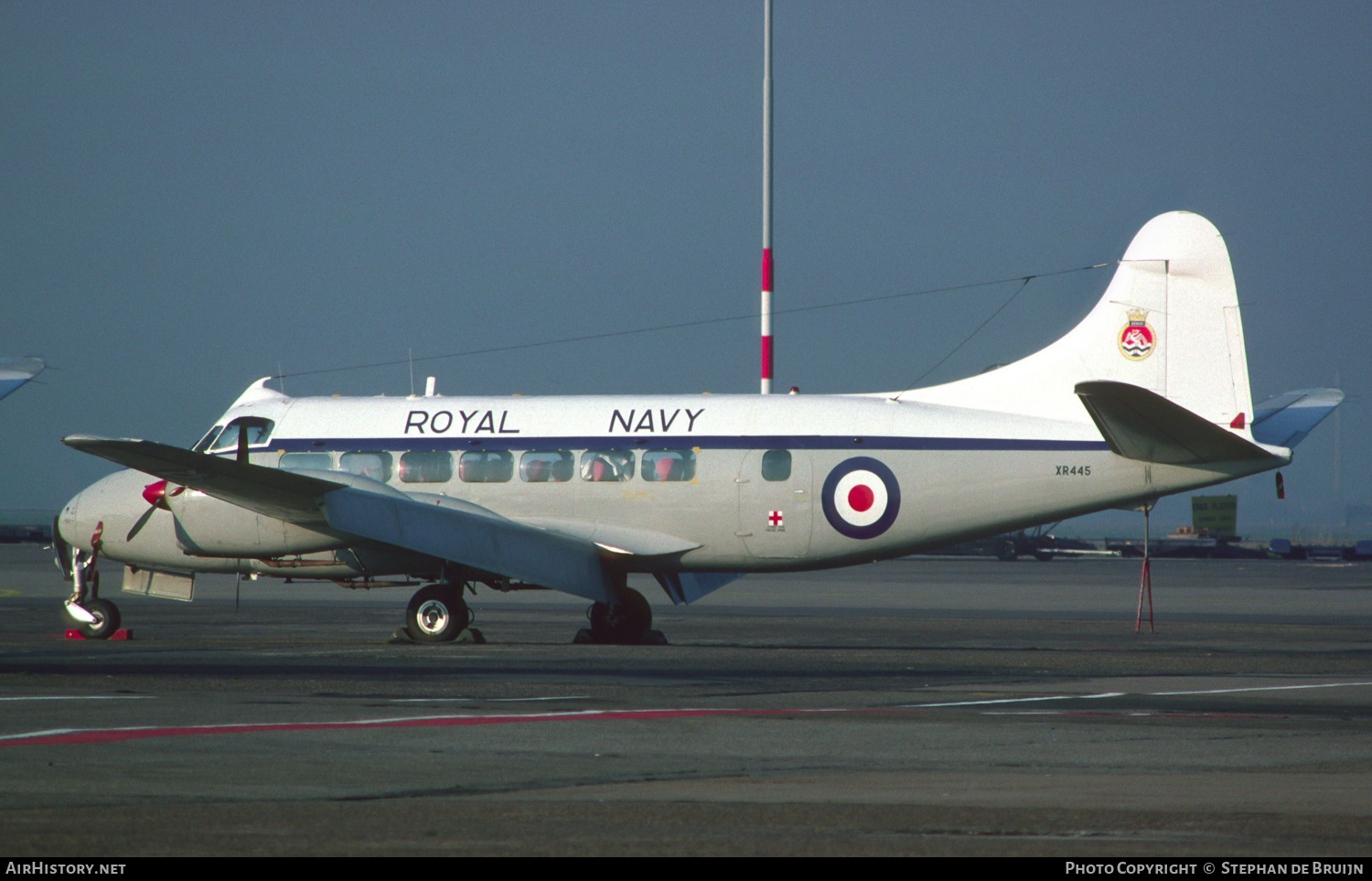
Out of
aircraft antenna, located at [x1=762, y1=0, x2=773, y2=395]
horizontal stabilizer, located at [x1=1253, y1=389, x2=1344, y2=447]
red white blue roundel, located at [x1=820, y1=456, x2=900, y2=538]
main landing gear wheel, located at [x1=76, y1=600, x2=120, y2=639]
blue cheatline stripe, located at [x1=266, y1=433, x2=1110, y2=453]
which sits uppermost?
aircraft antenna, located at [x1=762, y1=0, x2=773, y2=395]

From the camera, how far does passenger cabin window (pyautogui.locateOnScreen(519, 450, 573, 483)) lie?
23406 mm

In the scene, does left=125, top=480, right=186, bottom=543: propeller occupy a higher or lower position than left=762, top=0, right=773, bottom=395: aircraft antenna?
lower

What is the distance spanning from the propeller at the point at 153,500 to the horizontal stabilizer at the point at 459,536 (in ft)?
10.5

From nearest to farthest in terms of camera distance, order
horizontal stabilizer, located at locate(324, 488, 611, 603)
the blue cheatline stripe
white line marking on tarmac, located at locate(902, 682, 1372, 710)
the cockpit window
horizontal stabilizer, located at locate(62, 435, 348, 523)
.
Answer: white line marking on tarmac, located at locate(902, 682, 1372, 710) < horizontal stabilizer, located at locate(62, 435, 348, 523) < horizontal stabilizer, located at locate(324, 488, 611, 603) < the blue cheatline stripe < the cockpit window

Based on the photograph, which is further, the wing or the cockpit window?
the cockpit window

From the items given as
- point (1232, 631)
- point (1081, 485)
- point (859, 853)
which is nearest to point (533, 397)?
point (1081, 485)

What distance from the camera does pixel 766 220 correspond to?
37469mm

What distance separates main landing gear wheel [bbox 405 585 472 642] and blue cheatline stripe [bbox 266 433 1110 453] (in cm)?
277

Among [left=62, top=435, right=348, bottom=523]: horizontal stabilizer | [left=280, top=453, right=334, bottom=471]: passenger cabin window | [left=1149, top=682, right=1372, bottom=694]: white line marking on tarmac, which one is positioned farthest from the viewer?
[left=280, top=453, right=334, bottom=471]: passenger cabin window

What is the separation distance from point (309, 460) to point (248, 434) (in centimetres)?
136

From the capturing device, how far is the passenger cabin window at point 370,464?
24.0 metres

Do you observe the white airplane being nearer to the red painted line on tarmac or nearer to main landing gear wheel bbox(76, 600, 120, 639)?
main landing gear wheel bbox(76, 600, 120, 639)

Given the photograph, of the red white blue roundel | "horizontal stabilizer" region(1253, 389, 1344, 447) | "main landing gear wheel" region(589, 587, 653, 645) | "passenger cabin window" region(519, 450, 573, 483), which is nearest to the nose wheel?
"passenger cabin window" region(519, 450, 573, 483)

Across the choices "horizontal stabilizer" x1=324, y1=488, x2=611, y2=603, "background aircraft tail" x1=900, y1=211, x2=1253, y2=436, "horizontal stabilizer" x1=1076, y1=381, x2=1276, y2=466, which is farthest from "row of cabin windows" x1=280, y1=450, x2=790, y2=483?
"horizontal stabilizer" x1=1076, y1=381, x2=1276, y2=466
